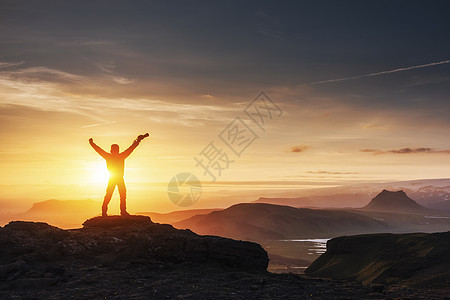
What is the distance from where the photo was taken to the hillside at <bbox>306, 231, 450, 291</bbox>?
41.5 meters

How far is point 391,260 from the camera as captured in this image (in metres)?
52.8

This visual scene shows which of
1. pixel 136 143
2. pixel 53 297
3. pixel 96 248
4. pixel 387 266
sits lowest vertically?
pixel 387 266

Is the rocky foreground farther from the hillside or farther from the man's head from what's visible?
the hillside

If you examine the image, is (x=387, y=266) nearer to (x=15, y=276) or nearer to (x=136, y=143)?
(x=136, y=143)

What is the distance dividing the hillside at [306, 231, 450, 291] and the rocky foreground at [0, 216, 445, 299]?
15.0 metres

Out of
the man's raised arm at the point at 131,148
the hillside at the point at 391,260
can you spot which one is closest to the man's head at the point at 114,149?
the man's raised arm at the point at 131,148

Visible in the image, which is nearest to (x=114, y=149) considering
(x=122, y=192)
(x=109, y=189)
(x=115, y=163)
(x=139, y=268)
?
(x=115, y=163)

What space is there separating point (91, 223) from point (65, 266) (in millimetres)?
7191

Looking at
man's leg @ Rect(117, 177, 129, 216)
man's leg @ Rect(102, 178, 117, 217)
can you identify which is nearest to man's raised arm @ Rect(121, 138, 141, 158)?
man's leg @ Rect(117, 177, 129, 216)

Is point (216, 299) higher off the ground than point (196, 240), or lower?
lower

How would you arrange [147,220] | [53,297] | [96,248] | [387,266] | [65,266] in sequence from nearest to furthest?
[53,297], [65,266], [96,248], [147,220], [387,266]

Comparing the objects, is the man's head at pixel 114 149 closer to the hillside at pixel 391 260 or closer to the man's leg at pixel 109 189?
the man's leg at pixel 109 189

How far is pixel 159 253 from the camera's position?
2964 centimetres

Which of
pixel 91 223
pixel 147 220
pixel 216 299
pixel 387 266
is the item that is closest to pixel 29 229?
pixel 91 223
